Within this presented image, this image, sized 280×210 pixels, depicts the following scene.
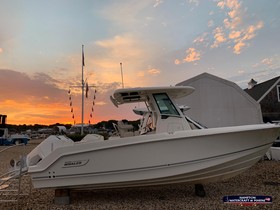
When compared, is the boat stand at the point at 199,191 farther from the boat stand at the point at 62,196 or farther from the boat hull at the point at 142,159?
the boat stand at the point at 62,196

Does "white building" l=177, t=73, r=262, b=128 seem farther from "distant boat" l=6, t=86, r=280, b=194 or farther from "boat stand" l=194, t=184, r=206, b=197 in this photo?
"distant boat" l=6, t=86, r=280, b=194

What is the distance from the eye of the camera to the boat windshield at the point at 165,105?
568cm

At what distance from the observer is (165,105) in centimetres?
575

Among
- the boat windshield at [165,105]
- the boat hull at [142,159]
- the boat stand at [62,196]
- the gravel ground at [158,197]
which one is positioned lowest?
the gravel ground at [158,197]

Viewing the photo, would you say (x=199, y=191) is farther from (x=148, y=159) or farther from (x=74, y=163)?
(x=74, y=163)

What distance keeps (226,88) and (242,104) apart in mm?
1290

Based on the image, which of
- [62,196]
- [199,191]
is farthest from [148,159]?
[62,196]

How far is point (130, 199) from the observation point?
18.5ft

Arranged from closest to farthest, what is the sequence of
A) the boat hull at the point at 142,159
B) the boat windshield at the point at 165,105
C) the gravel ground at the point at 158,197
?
the boat hull at the point at 142,159 < the gravel ground at the point at 158,197 < the boat windshield at the point at 165,105

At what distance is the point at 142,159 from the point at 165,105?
1510mm

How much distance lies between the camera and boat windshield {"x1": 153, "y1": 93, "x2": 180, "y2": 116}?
18.6ft

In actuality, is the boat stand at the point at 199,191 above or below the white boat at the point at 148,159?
below

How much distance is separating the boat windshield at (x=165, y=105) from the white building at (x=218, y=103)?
8.14 meters

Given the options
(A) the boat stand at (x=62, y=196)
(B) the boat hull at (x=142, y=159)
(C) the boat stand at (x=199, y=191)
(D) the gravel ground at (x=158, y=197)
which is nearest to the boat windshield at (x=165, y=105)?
(B) the boat hull at (x=142, y=159)
